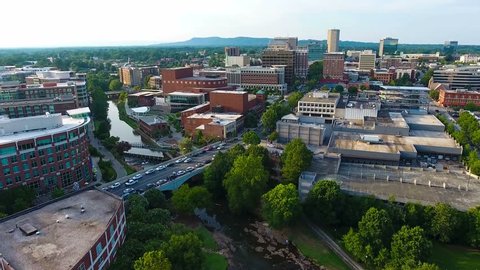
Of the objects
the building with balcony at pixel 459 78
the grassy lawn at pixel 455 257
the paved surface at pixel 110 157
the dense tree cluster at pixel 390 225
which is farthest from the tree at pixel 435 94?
the paved surface at pixel 110 157

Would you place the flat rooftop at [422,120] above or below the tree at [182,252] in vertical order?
above

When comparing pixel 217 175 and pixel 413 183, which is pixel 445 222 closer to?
pixel 413 183

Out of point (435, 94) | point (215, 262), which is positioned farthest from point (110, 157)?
point (435, 94)

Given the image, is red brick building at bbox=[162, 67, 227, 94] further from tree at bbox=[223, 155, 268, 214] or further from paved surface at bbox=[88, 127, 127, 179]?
tree at bbox=[223, 155, 268, 214]

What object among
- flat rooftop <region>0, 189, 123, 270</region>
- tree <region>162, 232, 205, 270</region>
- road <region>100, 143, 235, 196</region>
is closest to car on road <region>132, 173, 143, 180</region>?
road <region>100, 143, 235, 196</region>

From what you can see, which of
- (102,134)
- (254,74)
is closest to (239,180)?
(102,134)

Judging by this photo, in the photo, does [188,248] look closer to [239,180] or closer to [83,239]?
[83,239]

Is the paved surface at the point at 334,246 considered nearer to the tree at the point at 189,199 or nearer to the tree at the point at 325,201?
the tree at the point at 325,201
